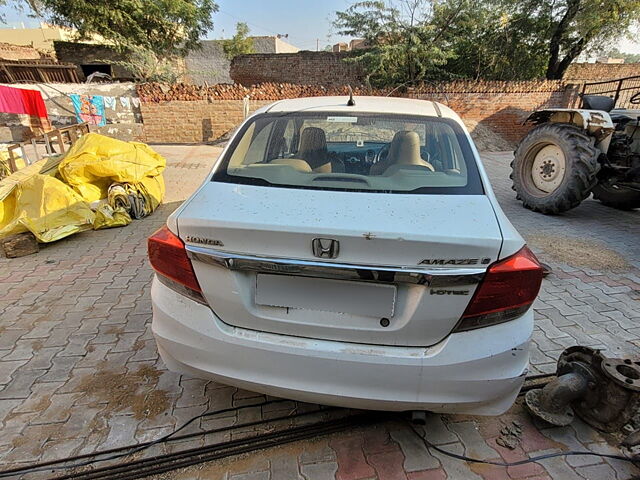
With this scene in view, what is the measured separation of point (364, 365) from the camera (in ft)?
4.87

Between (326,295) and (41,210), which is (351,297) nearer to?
(326,295)

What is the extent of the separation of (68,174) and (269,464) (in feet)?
15.2

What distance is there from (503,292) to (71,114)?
1417 cm

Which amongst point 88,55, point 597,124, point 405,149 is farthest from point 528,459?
point 88,55

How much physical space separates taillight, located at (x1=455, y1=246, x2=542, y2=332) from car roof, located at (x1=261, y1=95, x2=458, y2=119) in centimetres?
131

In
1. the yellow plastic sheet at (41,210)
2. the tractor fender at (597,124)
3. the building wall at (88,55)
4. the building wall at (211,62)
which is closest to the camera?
the yellow plastic sheet at (41,210)

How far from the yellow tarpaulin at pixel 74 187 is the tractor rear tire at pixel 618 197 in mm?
6966

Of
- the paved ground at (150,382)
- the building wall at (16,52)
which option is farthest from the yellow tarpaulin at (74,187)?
the building wall at (16,52)

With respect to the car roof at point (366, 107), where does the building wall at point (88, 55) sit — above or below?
above

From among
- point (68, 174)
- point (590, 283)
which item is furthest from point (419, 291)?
point (68, 174)

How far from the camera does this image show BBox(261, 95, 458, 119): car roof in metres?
2.43

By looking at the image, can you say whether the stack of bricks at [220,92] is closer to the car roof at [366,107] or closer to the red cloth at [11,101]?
the red cloth at [11,101]

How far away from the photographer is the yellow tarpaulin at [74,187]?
437 cm

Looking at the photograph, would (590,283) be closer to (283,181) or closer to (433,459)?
(433,459)
